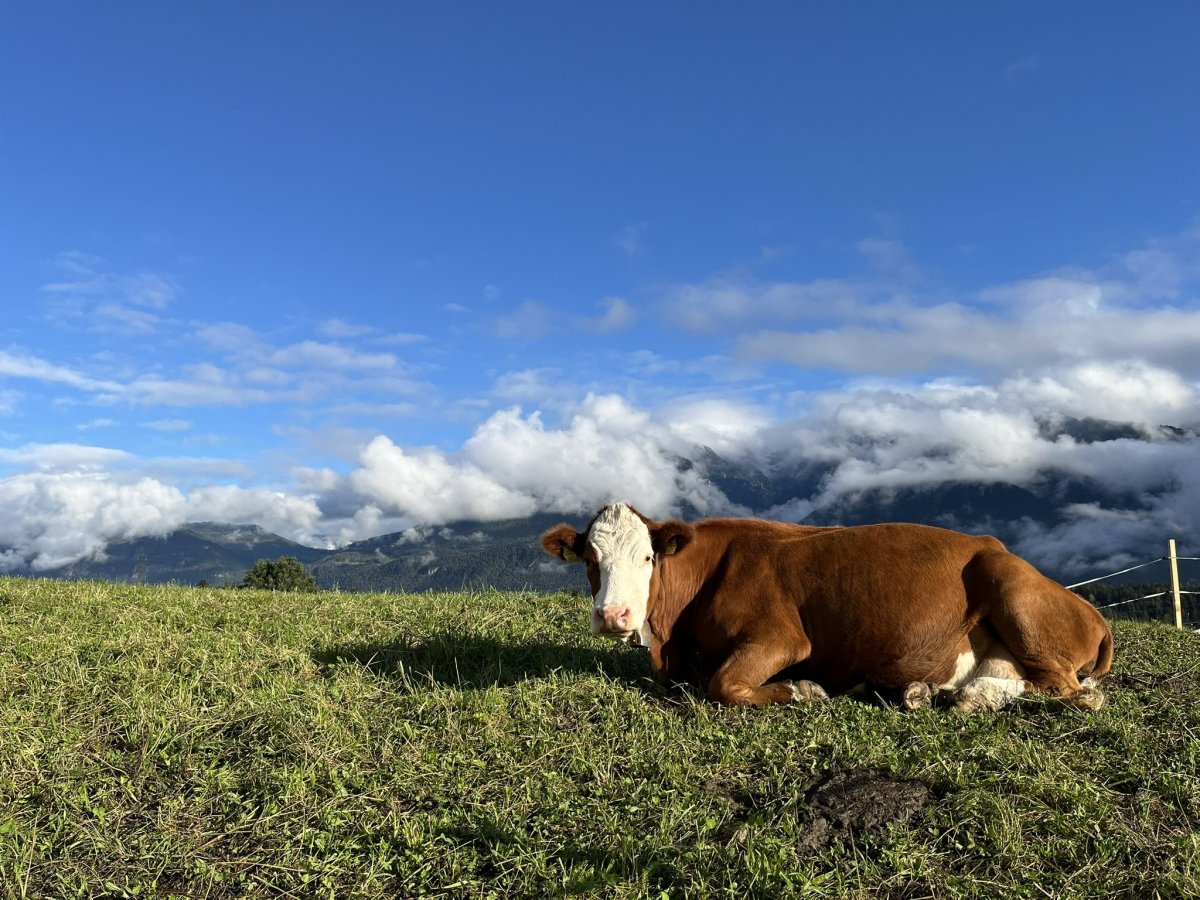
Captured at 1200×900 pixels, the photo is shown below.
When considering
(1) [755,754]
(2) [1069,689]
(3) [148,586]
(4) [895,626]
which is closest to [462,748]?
(1) [755,754]

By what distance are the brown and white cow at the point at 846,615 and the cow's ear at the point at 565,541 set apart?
2 cm

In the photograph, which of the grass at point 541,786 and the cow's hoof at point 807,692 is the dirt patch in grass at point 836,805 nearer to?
the grass at point 541,786

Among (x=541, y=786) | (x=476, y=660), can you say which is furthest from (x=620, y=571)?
(x=541, y=786)

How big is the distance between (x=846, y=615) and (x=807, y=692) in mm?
783

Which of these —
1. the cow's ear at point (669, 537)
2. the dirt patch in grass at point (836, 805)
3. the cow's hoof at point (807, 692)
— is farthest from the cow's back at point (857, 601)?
the dirt patch in grass at point (836, 805)

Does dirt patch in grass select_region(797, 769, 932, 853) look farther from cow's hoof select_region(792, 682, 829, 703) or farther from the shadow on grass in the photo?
the shadow on grass

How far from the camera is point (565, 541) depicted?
853 centimetres

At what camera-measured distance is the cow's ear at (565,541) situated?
8492mm

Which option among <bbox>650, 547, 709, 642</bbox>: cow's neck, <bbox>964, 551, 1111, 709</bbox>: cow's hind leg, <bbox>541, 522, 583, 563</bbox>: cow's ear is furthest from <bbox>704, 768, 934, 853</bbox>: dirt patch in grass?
<bbox>541, 522, 583, 563</bbox>: cow's ear

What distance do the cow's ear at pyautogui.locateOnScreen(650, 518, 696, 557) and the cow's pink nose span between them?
3.77ft

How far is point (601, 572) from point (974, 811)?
12.2 feet

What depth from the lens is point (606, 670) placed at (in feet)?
29.1

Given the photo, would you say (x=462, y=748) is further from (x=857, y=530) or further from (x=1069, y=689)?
(x=1069, y=689)

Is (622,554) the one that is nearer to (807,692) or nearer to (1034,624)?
(807,692)
